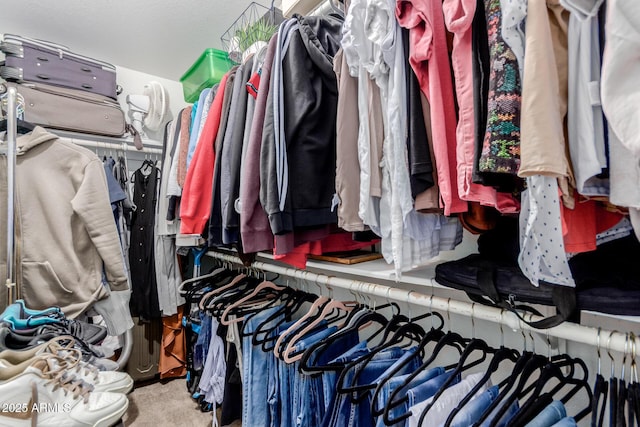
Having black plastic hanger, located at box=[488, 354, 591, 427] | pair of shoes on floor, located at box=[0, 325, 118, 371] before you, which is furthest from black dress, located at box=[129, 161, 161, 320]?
black plastic hanger, located at box=[488, 354, 591, 427]

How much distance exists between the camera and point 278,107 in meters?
0.90

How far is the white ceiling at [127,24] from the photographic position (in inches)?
66.4

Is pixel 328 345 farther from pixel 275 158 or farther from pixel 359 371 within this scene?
pixel 275 158

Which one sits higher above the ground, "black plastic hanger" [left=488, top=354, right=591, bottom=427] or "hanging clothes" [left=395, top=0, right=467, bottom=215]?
"hanging clothes" [left=395, top=0, right=467, bottom=215]

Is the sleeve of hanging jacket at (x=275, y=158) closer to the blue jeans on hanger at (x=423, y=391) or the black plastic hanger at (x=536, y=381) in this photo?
the blue jeans on hanger at (x=423, y=391)

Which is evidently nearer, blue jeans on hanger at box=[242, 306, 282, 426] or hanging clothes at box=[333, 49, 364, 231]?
hanging clothes at box=[333, 49, 364, 231]

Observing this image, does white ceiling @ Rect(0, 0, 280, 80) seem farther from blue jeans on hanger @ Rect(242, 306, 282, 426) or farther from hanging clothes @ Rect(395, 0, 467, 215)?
blue jeans on hanger @ Rect(242, 306, 282, 426)

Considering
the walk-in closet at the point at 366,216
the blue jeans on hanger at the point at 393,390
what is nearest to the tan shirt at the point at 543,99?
the walk-in closet at the point at 366,216

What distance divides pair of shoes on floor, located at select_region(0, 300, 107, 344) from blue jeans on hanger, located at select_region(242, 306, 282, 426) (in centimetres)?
55

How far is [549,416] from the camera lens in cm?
53

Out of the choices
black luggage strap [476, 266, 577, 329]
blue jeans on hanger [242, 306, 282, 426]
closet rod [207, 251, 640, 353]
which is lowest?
blue jeans on hanger [242, 306, 282, 426]

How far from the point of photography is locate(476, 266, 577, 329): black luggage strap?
545mm

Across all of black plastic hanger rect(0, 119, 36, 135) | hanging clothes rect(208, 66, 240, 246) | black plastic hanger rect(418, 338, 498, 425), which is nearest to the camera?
black plastic hanger rect(418, 338, 498, 425)

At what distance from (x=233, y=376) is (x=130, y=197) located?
137 centimetres
